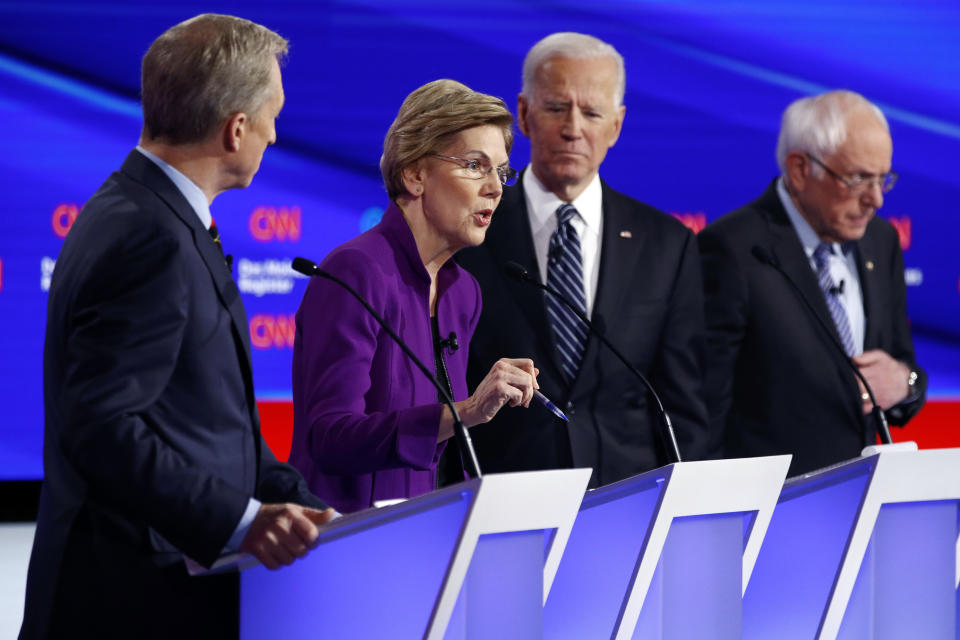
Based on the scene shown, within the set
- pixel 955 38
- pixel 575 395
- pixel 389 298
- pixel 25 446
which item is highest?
pixel 955 38

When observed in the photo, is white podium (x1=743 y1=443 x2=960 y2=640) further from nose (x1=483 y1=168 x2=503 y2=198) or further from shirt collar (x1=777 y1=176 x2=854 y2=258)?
shirt collar (x1=777 y1=176 x2=854 y2=258)

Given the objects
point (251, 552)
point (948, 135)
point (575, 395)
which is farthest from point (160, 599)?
point (948, 135)

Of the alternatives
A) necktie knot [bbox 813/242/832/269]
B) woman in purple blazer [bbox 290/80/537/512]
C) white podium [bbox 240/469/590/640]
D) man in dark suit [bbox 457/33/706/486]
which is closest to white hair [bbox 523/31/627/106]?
man in dark suit [bbox 457/33/706/486]

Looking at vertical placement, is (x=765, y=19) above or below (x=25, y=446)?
above

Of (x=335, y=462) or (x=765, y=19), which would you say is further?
(x=765, y=19)

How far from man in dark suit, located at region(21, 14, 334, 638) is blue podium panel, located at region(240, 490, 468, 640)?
7 cm

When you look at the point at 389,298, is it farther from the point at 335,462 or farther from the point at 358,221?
the point at 358,221

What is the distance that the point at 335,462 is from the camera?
215 centimetres

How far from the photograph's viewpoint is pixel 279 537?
1.65 meters

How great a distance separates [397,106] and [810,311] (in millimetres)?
2194

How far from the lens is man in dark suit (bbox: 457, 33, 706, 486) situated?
303 centimetres

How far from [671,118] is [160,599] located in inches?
151

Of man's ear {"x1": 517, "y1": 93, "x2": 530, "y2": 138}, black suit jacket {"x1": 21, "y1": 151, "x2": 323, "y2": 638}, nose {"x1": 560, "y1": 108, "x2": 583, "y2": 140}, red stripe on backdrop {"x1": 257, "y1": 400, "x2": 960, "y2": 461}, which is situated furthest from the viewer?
red stripe on backdrop {"x1": 257, "y1": 400, "x2": 960, "y2": 461}

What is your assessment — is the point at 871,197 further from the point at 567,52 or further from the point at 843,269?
the point at 567,52
